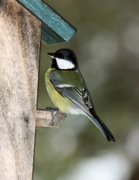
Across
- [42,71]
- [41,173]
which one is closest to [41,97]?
[42,71]

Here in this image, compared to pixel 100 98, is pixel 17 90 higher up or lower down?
higher up

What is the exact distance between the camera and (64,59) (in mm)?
2941

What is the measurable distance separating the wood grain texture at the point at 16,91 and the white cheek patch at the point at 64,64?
0.44 metres

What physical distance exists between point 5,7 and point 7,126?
41 centimetres

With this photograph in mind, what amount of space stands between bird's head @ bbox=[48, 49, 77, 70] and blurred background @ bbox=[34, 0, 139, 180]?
1796 mm

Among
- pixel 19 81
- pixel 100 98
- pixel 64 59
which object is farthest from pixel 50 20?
pixel 100 98

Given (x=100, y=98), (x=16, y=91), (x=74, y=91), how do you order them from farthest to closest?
1. (x=100, y=98)
2. (x=74, y=91)
3. (x=16, y=91)

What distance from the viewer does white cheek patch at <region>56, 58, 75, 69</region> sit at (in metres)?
2.95

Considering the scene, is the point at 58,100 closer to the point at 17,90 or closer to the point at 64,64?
the point at 64,64

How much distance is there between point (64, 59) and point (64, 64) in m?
0.06

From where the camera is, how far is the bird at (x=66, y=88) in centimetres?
287

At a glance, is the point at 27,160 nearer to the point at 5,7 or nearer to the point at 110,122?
the point at 5,7

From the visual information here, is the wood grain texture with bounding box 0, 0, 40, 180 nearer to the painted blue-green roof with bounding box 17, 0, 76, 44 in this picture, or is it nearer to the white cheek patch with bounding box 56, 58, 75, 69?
the painted blue-green roof with bounding box 17, 0, 76, 44

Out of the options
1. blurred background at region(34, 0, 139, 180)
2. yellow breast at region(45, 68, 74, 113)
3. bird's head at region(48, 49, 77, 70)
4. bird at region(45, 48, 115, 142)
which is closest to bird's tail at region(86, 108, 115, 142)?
bird at region(45, 48, 115, 142)
